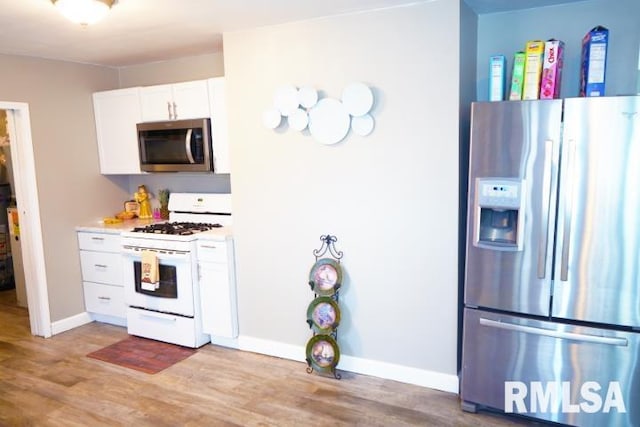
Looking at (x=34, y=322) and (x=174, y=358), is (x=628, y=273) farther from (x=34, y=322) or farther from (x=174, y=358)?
(x=34, y=322)

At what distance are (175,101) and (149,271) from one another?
57.5 inches

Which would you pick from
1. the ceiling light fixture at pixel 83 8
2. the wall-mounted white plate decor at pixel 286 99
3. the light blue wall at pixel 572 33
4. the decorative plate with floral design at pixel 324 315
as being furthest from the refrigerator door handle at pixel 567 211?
the ceiling light fixture at pixel 83 8

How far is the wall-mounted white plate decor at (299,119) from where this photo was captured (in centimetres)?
307

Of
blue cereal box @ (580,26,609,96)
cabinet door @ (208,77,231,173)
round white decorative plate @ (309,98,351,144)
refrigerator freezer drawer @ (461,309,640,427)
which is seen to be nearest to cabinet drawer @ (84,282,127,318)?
cabinet door @ (208,77,231,173)

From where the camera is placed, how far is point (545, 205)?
235 centimetres

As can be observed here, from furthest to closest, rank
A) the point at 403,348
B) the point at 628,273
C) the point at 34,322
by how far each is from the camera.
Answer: the point at 34,322, the point at 403,348, the point at 628,273

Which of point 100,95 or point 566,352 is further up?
point 100,95

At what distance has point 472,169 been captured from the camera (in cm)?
251

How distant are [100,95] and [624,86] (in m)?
4.28

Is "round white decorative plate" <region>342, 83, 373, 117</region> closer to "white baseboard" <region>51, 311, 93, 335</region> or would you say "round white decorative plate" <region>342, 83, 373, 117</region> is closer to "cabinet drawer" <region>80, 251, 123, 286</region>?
"cabinet drawer" <region>80, 251, 123, 286</region>

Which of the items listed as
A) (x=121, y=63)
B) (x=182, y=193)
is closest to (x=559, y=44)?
(x=182, y=193)

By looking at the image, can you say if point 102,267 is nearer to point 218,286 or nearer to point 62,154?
point 62,154

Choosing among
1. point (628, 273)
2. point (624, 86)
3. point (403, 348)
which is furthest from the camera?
point (403, 348)

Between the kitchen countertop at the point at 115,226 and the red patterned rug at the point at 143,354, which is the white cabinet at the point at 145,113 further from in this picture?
the red patterned rug at the point at 143,354
